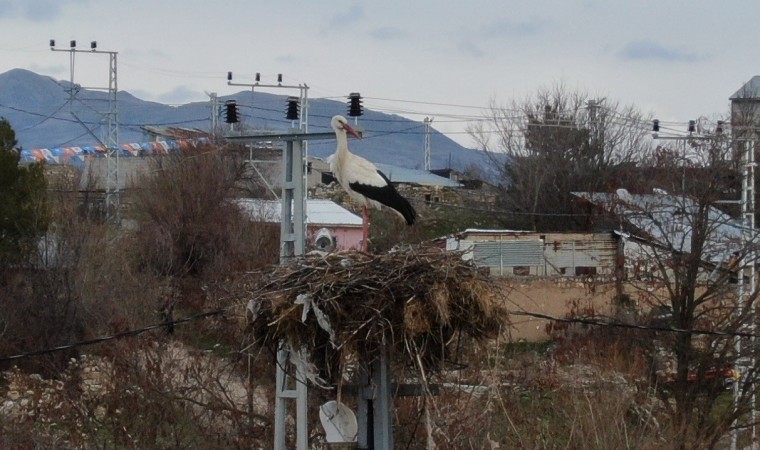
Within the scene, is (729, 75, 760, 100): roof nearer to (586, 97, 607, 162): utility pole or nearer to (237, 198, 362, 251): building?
(586, 97, 607, 162): utility pole

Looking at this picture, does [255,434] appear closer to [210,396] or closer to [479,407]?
[210,396]

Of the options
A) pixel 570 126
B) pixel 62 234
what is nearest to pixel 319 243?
pixel 62 234

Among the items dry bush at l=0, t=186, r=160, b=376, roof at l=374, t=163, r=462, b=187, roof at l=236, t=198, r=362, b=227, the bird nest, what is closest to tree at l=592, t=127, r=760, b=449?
dry bush at l=0, t=186, r=160, b=376

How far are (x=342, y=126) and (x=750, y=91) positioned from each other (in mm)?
57564

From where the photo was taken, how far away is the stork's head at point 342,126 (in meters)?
11.4

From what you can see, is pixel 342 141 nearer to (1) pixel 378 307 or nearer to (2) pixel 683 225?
(1) pixel 378 307

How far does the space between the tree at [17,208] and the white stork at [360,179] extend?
19.0 meters

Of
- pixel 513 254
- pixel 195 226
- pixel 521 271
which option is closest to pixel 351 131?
pixel 513 254

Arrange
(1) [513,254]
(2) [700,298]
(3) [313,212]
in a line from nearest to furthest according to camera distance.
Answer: (2) [700,298] → (1) [513,254] → (3) [313,212]

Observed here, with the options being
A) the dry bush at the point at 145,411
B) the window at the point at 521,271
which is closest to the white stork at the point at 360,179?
the dry bush at the point at 145,411

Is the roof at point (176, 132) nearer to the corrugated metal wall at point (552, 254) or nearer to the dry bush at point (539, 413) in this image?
the corrugated metal wall at point (552, 254)

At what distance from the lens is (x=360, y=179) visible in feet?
37.6

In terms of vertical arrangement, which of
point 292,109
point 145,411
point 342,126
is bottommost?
point 145,411

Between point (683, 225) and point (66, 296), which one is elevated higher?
point (683, 225)
